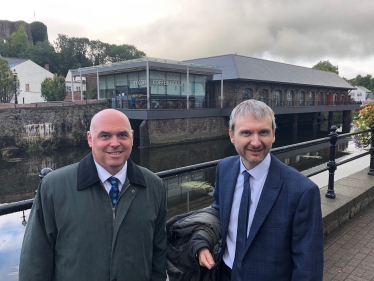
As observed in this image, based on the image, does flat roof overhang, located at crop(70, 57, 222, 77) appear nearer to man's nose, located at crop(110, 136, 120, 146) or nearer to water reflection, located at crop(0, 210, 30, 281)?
water reflection, located at crop(0, 210, 30, 281)

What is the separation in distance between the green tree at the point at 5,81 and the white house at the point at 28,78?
11204 mm

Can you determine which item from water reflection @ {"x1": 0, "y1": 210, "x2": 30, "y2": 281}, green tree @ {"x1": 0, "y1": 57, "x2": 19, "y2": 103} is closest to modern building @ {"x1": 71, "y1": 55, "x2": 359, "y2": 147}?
green tree @ {"x1": 0, "y1": 57, "x2": 19, "y2": 103}

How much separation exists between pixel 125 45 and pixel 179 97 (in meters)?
53.0

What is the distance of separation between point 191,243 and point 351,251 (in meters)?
2.36

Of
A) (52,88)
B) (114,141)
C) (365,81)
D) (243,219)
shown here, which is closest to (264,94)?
(52,88)

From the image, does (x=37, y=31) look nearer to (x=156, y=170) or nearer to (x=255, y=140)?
(x=156, y=170)

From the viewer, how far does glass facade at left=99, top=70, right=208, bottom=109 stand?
74.9 feet

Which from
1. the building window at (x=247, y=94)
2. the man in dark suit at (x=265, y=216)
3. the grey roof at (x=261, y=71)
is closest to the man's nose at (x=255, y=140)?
the man in dark suit at (x=265, y=216)

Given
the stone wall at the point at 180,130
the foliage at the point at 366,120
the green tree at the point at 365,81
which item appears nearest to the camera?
the foliage at the point at 366,120

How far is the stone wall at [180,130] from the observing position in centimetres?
2058

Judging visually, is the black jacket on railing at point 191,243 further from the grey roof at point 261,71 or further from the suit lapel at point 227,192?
the grey roof at point 261,71

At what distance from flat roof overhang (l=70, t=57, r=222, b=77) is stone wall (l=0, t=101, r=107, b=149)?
3443 mm

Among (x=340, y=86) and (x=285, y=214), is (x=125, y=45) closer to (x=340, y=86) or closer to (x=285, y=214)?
(x=340, y=86)

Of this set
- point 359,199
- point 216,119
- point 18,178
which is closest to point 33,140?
point 18,178
